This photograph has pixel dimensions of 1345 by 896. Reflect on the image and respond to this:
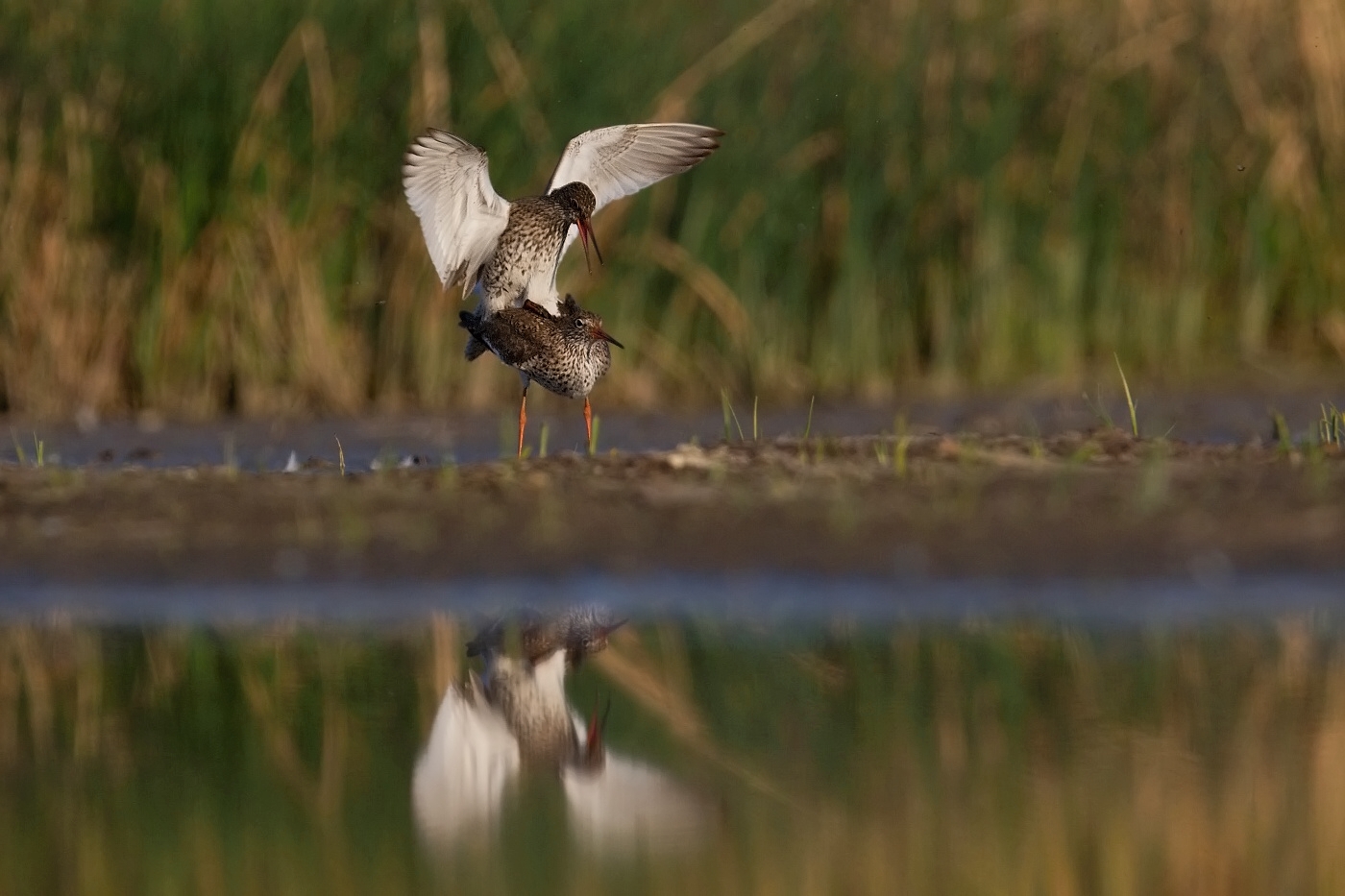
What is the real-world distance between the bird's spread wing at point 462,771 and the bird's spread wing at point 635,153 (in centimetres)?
454

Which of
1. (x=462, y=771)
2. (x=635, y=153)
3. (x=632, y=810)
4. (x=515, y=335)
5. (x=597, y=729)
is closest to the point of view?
(x=632, y=810)

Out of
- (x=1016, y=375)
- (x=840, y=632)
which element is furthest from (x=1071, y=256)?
(x=840, y=632)

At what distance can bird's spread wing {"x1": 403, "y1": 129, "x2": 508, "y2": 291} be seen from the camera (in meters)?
9.22

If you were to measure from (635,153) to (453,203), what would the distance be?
2.62 ft

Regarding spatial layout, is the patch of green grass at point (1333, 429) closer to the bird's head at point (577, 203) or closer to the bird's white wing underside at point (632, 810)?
the bird's head at point (577, 203)

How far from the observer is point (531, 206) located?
9.72 m

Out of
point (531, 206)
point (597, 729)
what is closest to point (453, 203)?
point (531, 206)

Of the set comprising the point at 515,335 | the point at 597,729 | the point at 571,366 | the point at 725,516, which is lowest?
the point at 597,729

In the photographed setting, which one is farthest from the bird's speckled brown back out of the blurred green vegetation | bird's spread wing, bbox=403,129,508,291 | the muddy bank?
the blurred green vegetation

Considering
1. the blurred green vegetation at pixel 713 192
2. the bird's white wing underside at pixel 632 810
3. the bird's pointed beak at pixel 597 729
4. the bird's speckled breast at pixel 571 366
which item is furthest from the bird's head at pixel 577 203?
the bird's white wing underside at pixel 632 810

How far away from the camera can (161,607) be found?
711cm

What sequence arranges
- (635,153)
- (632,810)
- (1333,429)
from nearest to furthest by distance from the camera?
(632,810) < (1333,429) < (635,153)

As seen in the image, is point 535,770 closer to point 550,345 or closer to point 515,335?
point 550,345

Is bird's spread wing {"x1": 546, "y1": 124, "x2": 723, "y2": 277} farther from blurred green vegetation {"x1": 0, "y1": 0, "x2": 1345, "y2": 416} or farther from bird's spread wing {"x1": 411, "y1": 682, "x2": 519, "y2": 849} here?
bird's spread wing {"x1": 411, "y1": 682, "x2": 519, "y2": 849}
